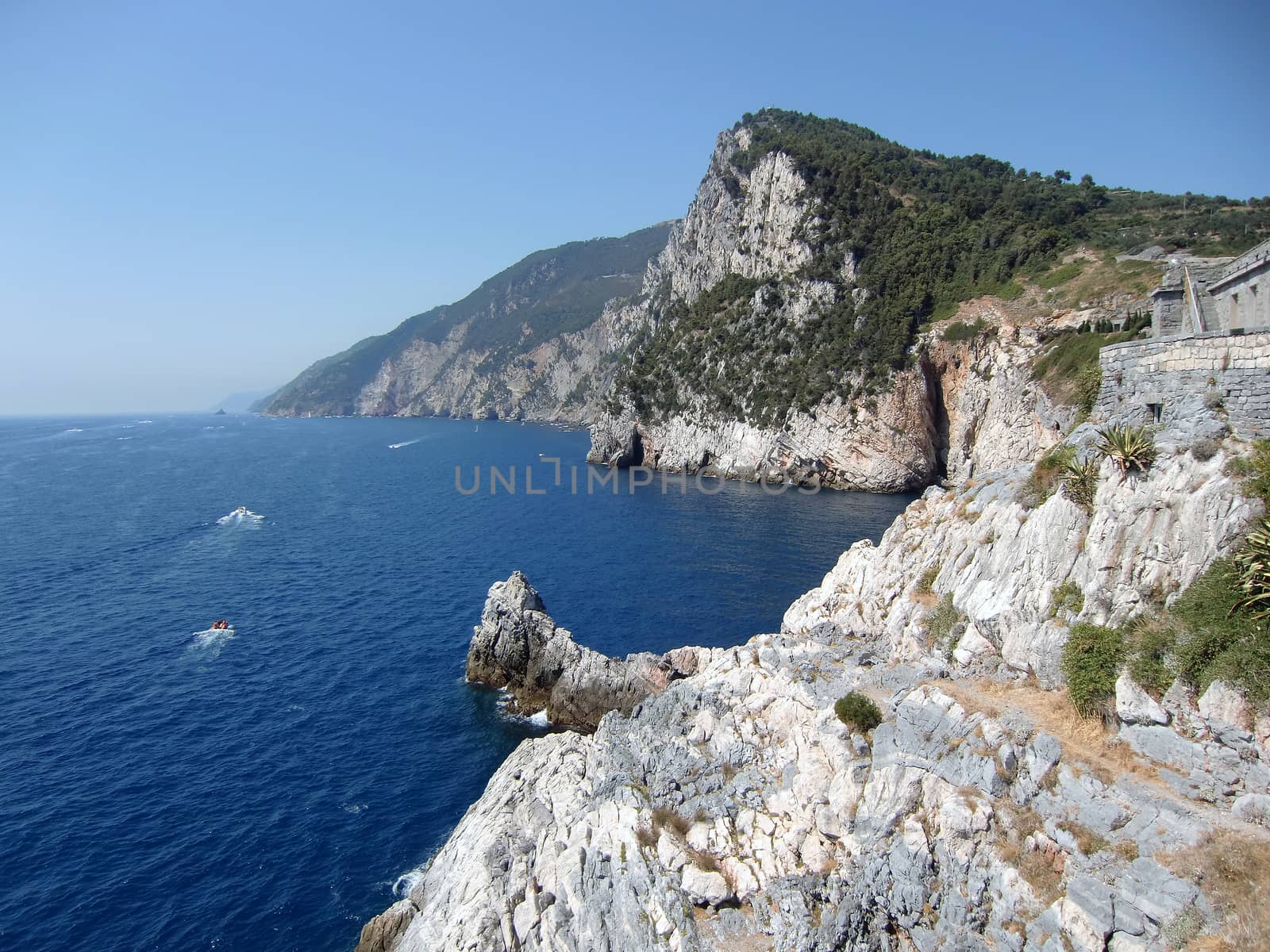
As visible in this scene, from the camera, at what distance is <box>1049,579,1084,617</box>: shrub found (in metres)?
20.4

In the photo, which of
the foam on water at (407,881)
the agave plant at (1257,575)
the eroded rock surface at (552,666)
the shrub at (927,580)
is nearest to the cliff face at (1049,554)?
the shrub at (927,580)

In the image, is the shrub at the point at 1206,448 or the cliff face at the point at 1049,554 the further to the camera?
the shrub at the point at 1206,448

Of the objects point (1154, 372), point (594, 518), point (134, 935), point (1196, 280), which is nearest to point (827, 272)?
point (594, 518)

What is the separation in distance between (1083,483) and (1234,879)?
37.0 feet

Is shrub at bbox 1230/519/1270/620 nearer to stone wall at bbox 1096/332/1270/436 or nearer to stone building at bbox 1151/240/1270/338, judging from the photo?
stone wall at bbox 1096/332/1270/436

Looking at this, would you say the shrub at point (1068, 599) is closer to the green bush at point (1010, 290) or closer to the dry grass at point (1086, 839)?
the dry grass at point (1086, 839)

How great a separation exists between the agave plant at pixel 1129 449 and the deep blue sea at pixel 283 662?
28.6 m

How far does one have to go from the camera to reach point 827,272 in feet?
349

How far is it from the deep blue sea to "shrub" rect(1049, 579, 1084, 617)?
82.1ft

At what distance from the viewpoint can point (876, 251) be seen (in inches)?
4114

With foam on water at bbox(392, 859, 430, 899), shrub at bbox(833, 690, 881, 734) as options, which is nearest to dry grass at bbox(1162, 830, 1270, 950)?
shrub at bbox(833, 690, 881, 734)

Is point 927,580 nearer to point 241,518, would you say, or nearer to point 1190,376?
point 1190,376

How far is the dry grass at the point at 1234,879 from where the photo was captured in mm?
12812

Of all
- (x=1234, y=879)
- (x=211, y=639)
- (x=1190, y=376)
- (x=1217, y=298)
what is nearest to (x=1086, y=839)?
(x=1234, y=879)
